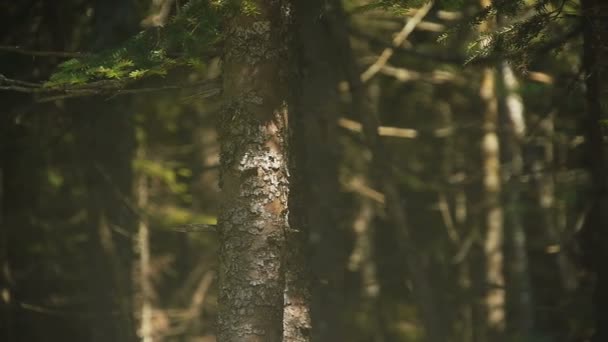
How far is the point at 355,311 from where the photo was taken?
18.6 meters

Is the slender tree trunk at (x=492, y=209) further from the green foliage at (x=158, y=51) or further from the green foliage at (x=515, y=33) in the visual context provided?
the green foliage at (x=158, y=51)

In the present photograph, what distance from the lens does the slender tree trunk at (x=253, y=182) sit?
579cm

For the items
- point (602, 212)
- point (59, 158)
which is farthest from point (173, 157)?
point (602, 212)

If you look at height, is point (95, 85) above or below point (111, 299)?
above

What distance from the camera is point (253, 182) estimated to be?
5.80m

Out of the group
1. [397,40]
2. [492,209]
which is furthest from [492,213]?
[397,40]

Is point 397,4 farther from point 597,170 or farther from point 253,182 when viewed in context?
point 597,170

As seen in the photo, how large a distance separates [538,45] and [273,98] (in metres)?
2.40

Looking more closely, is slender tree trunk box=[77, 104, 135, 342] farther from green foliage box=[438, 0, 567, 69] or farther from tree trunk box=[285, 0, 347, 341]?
green foliage box=[438, 0, 567, 69]

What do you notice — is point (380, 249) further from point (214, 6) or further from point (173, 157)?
point (214, 6)

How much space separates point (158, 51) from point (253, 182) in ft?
4.50

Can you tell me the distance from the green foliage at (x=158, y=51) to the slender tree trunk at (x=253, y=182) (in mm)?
217

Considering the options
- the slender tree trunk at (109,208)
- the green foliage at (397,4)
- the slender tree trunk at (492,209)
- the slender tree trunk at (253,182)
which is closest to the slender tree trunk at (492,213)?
the slender tree trunk at (492,209)

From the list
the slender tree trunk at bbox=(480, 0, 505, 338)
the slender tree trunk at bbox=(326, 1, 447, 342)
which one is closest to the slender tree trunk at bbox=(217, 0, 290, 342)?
the slender tree trunk at bbox=(326, 1, 447, 342)
